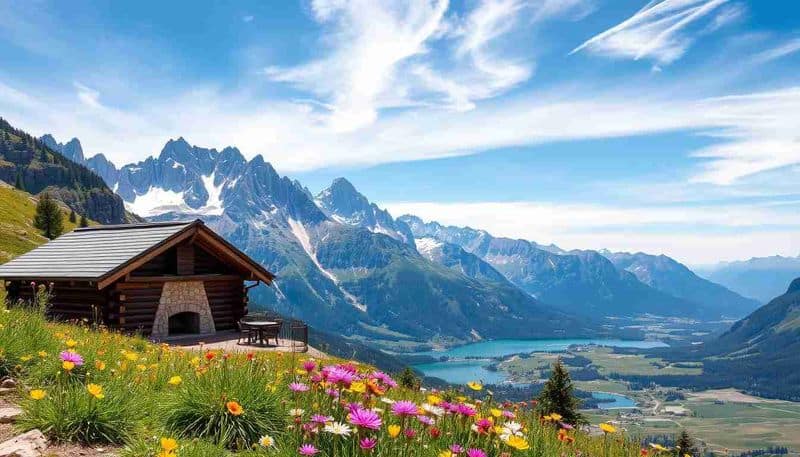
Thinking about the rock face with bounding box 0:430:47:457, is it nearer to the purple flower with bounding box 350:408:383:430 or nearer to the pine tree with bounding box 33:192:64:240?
the purple flower with bounding box 350:408:383:430

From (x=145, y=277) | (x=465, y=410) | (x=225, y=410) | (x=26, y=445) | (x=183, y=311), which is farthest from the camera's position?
(x=183, y=311)

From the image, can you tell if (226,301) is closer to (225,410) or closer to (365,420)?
(225,410)

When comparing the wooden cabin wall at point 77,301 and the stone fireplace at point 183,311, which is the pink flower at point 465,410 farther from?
the stone fireplace at point 183,311

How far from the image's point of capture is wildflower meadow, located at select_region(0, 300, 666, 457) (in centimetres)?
460

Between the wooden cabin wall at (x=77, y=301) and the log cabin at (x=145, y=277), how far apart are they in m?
0.05

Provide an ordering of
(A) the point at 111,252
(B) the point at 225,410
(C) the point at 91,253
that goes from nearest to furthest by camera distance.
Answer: (B) the point at 225,410, (A) the point at 111,252, (C) the point at 91,253

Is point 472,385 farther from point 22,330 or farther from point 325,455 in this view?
point 22,330

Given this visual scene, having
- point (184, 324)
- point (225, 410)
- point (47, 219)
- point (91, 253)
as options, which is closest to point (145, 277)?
point (91, 253)

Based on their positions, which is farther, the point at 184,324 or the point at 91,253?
the point at 184,324

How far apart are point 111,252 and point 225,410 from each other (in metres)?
29.8

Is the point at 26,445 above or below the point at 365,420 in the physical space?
below

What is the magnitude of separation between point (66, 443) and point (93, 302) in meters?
27.9

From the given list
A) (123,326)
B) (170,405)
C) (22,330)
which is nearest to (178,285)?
(123,326)

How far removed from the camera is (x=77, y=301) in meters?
31.7
